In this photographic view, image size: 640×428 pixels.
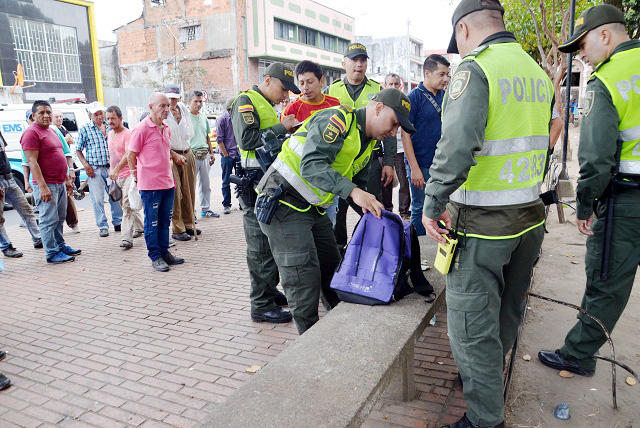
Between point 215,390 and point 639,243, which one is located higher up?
point 639,243

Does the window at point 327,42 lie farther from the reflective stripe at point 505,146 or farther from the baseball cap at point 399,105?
the reflective stripe at point 505,146

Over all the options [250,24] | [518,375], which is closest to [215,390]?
[518,375]

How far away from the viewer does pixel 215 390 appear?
125 inches

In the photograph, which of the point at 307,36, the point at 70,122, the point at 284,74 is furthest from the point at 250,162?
the point at 307,36

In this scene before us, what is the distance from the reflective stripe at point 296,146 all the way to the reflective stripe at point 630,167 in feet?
6.22

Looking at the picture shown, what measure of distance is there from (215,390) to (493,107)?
2437mm

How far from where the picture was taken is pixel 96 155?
7.47 meters

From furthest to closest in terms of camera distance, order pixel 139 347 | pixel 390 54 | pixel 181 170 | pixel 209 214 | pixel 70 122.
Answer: pixel 390 54 < pixel 70 122 < pixel 209 214 < pixel 181 170 < pixel 139 347

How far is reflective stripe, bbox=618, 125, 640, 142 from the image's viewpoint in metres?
2.71

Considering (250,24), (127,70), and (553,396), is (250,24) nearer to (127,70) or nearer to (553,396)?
(127,70)

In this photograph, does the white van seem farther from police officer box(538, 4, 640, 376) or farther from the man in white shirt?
police officer box(538, 4, 640, 376)

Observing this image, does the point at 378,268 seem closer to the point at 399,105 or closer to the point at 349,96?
the point at 399,105

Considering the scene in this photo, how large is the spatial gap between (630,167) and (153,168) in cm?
479

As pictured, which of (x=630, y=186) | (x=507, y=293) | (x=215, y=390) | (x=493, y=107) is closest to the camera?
(x=493, y=107)
